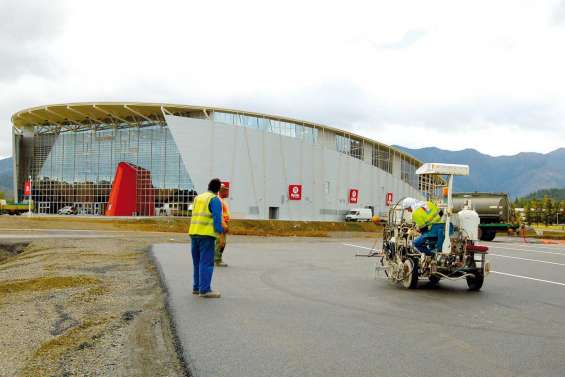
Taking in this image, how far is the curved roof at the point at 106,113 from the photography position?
5953 centimetres

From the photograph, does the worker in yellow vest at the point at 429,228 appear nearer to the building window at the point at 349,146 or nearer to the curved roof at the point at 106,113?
the curved roof at the point at 106,113

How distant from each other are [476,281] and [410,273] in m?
1.29

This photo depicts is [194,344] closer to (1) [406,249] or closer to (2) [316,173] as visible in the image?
(1) [406,249]

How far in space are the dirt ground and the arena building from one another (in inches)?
1827

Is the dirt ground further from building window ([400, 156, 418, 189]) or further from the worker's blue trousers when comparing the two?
building window ([400, 156, 418, 189])

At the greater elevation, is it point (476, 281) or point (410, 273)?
point (410, 273)

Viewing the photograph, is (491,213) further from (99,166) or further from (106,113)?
(99,166)

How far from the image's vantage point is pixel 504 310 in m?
7.70

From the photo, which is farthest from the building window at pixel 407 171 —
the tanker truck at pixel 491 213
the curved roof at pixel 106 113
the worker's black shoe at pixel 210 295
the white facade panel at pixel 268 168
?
the worker's black shoe at pixel 210 295

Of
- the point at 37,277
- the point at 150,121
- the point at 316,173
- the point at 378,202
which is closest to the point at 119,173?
the point at 150,121

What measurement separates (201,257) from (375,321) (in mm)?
3063

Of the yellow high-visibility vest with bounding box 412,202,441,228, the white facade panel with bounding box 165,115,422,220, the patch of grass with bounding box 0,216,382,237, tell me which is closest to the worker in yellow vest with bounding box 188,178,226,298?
the yellow high-visibility vest with bounding box 412,202,441,228

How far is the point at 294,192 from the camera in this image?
64.4 meters

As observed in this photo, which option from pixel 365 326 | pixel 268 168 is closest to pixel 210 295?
pixel 365 326
